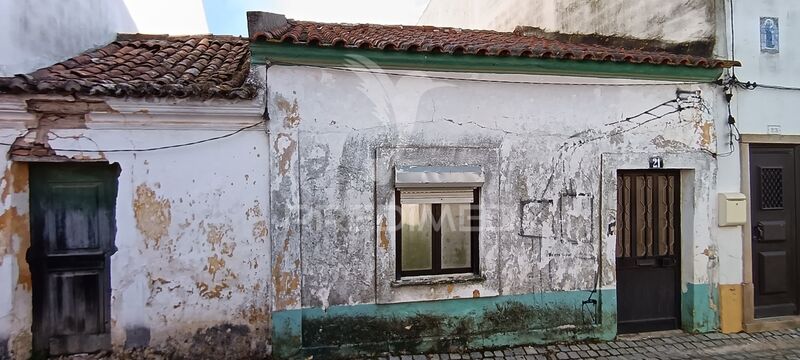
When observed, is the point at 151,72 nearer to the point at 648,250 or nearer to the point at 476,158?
the point at 476,158

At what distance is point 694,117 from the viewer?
5.58m

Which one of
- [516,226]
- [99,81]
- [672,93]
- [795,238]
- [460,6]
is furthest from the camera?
[460,6]

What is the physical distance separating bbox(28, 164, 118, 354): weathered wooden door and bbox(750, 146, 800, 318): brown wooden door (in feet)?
26.5

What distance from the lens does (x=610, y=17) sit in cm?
705

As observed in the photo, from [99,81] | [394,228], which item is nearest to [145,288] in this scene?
[99,81]

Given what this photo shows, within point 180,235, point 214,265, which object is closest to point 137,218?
point 180,235

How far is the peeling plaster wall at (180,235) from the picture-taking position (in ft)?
14.2

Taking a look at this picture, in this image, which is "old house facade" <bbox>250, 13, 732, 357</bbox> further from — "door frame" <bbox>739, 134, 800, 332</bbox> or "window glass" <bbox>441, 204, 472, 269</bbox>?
"door frame" <bbox>739, 134, 800, 332</bbox>

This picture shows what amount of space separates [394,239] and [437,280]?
28.0 inches

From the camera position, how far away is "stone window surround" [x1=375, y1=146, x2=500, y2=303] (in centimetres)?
487

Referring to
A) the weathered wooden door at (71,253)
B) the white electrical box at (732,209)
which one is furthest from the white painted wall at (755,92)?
the weathered wooden door at (71,253)

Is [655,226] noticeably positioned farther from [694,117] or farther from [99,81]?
[99,81]

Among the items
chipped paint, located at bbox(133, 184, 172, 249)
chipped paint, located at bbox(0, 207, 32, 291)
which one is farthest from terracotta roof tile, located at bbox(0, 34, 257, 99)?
chipped paint, located at bbox(0, 207, 32, 291)

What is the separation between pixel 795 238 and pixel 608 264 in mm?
2921
